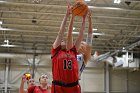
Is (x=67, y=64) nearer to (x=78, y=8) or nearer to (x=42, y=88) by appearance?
(x=78, y=8)

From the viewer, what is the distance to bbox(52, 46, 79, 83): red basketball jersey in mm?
3113

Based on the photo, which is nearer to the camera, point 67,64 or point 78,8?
point 78,8

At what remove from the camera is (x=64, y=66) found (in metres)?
3.13

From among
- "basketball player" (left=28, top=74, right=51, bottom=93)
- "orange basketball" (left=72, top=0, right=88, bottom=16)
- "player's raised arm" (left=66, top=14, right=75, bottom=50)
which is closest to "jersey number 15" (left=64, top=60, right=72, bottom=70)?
"player's raised arm" (left=66, top=14, right=75, bottom=50)

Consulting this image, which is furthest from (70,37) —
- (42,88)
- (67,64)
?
(42,88)

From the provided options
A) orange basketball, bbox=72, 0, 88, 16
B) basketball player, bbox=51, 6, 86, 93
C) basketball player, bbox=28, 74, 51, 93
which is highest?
orange basketball, bbox=72, 0, 88, 16

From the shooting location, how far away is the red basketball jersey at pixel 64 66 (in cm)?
311

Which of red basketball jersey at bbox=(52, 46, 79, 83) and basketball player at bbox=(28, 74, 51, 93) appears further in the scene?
basketball player at bbox=(28, 74, 51, 93)

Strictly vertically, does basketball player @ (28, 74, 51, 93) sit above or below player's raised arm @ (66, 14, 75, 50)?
below

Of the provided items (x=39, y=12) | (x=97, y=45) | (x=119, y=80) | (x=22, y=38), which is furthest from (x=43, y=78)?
(x=119, y=80)

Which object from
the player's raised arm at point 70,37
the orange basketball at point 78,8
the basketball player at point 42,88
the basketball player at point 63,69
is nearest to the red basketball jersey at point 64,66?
the basketball player at point 63,69

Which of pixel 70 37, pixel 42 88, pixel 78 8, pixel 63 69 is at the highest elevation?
pixel 78 8

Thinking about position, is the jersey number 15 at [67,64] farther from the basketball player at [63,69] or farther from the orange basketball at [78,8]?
the orange basketball at [78,8]

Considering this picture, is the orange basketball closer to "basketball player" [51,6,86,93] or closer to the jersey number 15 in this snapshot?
"basketball player" [51,6,86,93]
